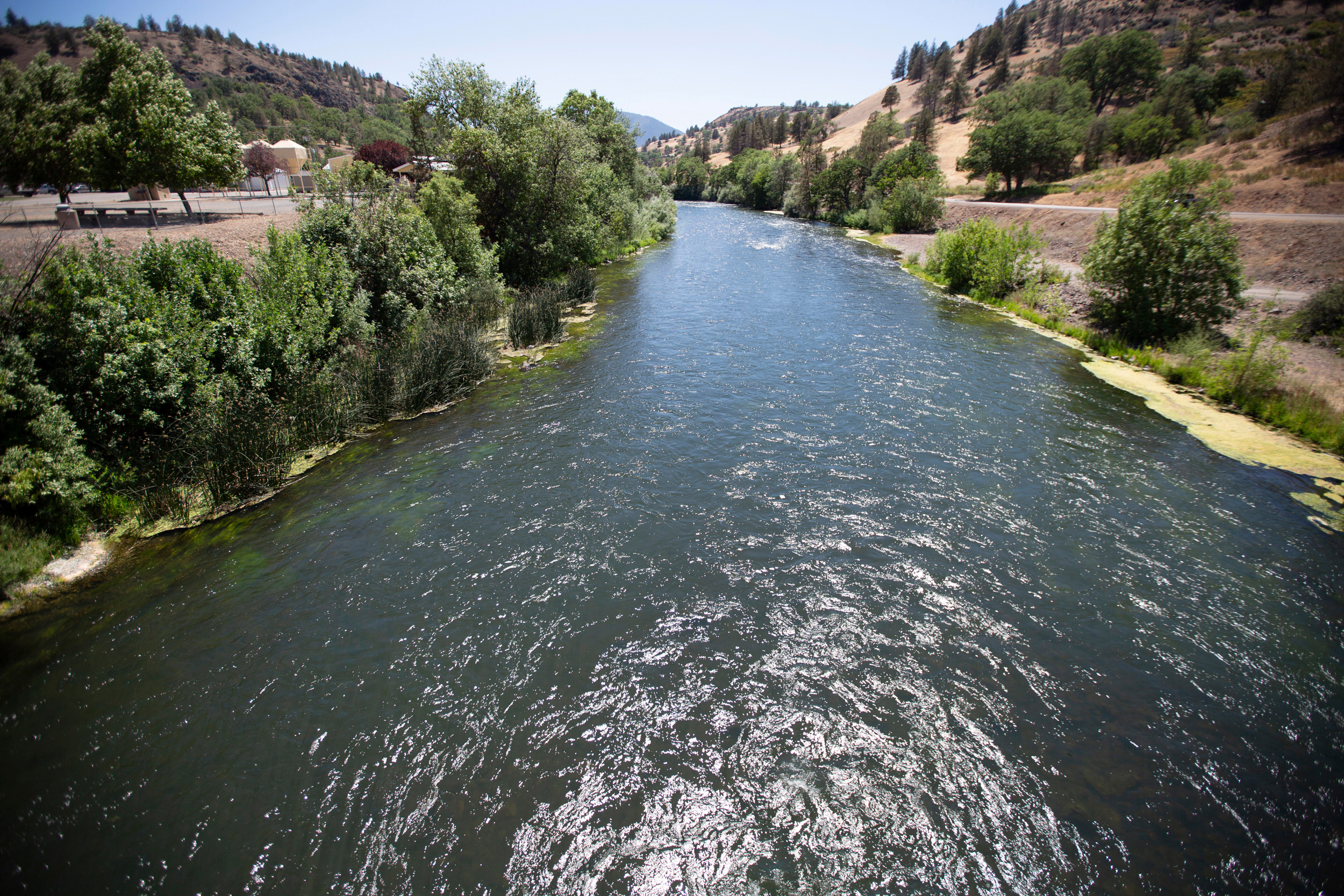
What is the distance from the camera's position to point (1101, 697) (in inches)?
285

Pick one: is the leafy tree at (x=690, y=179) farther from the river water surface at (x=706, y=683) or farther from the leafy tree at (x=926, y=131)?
the river water surface at (x=706, y=683)

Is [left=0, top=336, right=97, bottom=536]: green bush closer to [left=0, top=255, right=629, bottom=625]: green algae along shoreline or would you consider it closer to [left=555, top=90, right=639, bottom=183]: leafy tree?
[left=0, top=255, right=629, bottom=625]: green algae along shoreline

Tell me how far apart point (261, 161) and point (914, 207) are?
205 ft

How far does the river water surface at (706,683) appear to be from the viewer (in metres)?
5.62

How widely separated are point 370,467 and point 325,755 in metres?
7.84

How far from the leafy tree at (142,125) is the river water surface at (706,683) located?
66.4 feet

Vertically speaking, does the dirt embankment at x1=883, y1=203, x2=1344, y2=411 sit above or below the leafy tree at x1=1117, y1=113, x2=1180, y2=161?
below

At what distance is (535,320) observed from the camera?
2261cm

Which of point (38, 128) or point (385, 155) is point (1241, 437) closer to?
point (38, 128)

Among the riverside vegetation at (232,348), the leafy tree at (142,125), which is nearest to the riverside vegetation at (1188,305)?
the riverside vegetation at (232,348)

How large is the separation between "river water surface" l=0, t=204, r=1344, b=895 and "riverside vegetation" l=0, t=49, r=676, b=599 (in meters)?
1.47

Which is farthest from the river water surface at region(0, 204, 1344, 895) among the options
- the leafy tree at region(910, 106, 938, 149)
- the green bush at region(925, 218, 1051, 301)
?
the leafy tree at region(910, 106, 938, 149)

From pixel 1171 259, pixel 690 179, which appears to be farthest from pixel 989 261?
pixel 690 179

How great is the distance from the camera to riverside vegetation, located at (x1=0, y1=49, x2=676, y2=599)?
9492mm
